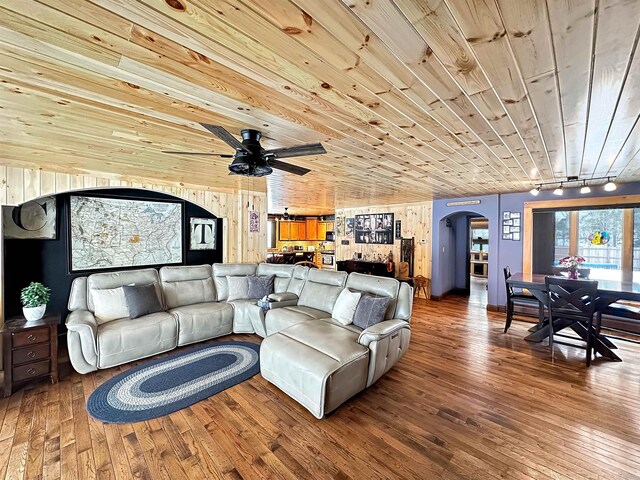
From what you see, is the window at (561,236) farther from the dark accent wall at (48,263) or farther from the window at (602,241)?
the dark accent wall at (48,263)

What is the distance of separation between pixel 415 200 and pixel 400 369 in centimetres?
435

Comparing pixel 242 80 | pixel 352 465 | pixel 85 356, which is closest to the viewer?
pixel 242 80

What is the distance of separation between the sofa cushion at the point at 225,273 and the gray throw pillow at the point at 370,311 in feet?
7.68

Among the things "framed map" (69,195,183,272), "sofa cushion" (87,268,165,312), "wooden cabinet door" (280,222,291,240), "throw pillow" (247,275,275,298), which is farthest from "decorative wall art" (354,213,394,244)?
"sofa cushion" (87,268,165,312)

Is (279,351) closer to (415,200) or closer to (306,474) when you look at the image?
(306,474)

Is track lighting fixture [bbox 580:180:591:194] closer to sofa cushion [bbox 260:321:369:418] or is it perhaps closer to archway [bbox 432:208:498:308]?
archway [bbox 432:208:498:308]

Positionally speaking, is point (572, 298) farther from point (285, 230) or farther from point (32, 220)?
point (285, 230)

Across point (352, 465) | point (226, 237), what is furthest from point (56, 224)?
point (352, 465)

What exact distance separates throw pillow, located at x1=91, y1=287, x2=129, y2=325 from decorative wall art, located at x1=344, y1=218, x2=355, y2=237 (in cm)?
611

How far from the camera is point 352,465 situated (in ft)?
5.87

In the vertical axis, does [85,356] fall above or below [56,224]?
below

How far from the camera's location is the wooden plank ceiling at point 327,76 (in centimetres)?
101

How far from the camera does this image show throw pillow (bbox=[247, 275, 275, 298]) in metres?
4.38

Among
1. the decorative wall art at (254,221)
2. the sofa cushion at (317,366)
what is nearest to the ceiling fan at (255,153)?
the sofa cushion at (317,366)
